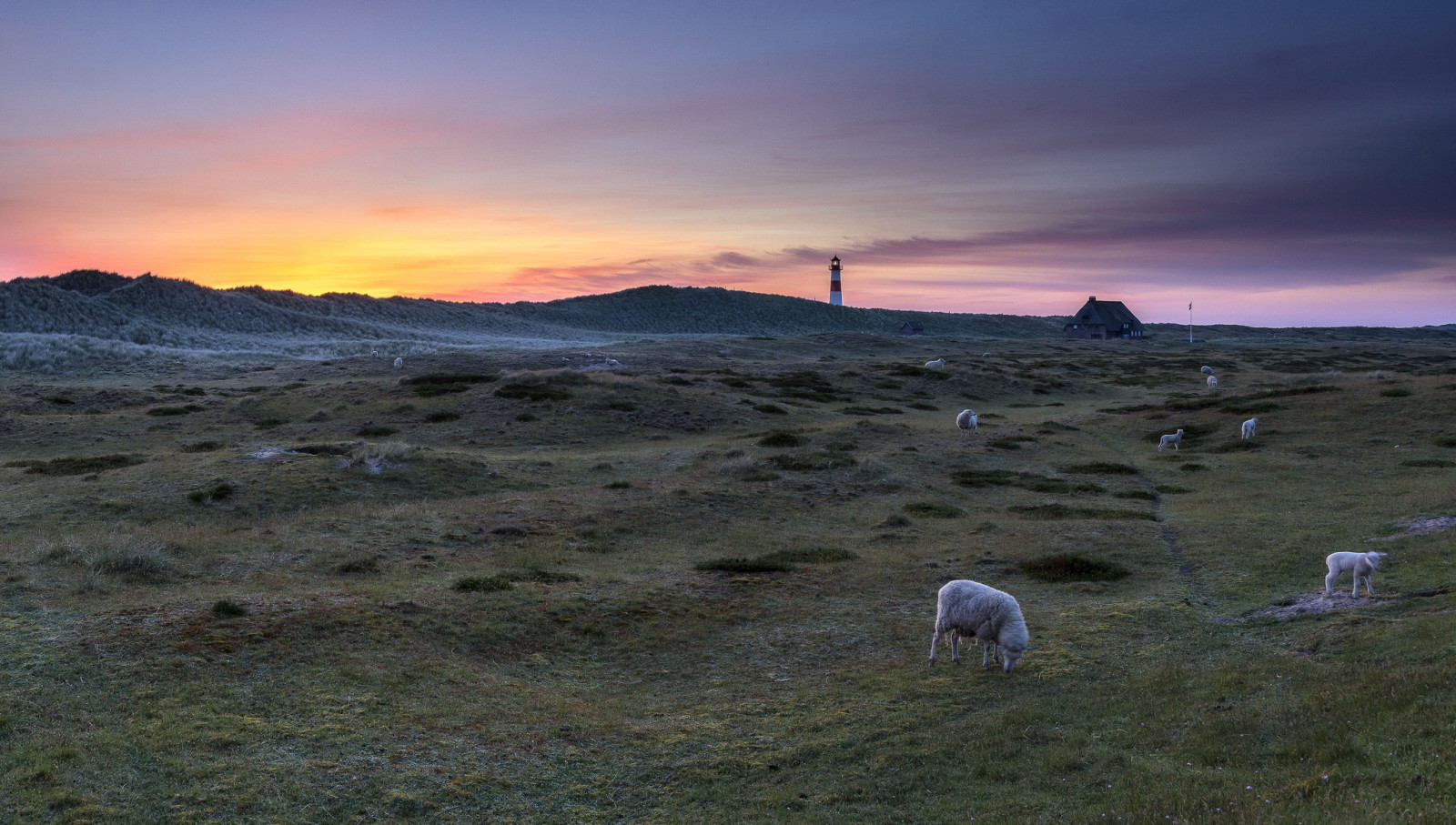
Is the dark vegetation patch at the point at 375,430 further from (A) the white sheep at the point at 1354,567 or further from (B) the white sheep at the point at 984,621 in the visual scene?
(A) the white sheep at the point at 1354,567

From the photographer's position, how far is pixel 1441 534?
2228 cm

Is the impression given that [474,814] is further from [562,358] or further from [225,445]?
[562,358]

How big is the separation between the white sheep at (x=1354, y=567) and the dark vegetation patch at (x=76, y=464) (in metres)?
39.7

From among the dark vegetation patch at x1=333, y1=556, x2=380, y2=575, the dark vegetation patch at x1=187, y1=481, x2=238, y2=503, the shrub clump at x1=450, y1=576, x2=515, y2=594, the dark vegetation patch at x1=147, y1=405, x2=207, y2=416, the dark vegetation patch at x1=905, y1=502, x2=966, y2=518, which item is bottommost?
the dark vegetation patch at x1=905, y1=502, x2=966, y2=518

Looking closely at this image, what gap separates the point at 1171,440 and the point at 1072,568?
29195 mm

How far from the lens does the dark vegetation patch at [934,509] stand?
31.6 metres

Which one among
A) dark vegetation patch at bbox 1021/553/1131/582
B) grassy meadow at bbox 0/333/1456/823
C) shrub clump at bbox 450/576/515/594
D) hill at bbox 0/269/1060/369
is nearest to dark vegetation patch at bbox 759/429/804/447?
grassy meadow at bbox 0/333/1456/823

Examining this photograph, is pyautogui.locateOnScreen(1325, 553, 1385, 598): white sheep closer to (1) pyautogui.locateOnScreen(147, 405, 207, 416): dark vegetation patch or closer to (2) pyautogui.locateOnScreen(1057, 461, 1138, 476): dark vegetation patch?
(2) pyautogui.locateOnScreen(1057, 461, 1138, 476): dark vegetation patch

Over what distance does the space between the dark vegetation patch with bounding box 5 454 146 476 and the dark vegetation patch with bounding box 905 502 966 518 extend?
30.7 metres

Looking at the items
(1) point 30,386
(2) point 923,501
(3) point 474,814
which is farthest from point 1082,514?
(1) point 30,386

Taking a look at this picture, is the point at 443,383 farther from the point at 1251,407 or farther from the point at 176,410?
the point at 1251,407

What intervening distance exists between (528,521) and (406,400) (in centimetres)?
2882

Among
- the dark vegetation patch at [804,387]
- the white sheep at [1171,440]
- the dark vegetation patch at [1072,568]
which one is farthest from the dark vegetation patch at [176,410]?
the white sheep at [1171,440]

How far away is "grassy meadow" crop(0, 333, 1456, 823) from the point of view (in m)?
11.2
